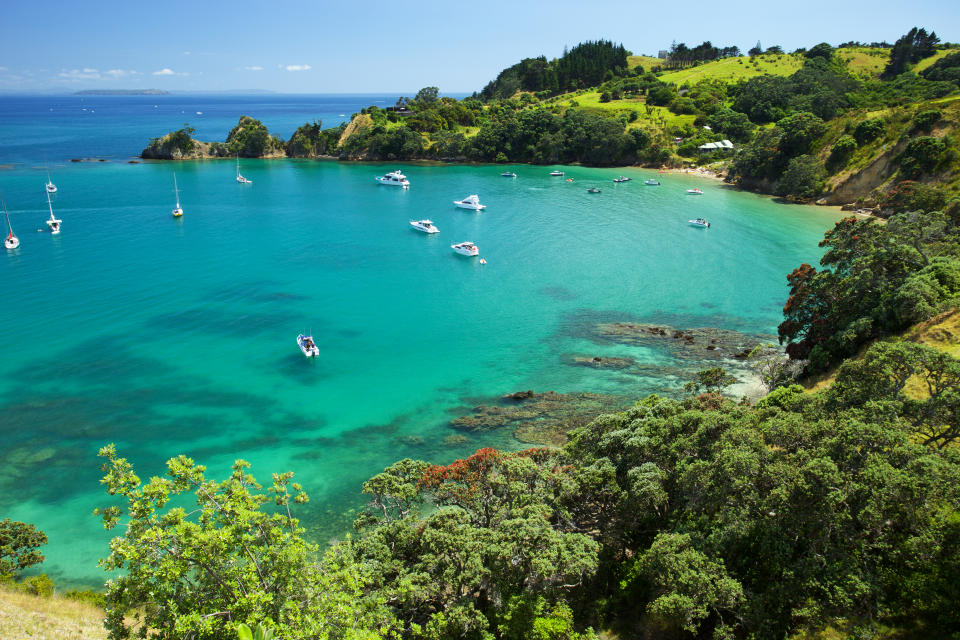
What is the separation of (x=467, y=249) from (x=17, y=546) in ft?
181

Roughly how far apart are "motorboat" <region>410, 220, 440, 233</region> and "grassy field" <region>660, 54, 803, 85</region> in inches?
4895

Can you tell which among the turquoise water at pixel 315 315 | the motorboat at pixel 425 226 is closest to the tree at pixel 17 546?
the turquoise water at pixel 315 315

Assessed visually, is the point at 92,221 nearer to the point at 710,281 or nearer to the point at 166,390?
the point at 166,390

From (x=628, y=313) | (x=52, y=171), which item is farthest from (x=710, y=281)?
(x=52, y=171)

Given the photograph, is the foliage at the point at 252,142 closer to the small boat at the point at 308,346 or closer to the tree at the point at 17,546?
the small boat at the point at 308,346

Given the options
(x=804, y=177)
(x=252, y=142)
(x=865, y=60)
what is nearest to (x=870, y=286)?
(x=804, y=177)

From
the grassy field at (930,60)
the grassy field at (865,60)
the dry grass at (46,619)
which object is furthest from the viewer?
the grassy field at (865,60)

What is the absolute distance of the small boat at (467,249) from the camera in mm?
70144

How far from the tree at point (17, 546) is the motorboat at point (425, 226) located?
63.2 metres

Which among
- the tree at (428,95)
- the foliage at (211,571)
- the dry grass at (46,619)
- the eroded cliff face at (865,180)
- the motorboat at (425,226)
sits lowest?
the dry grass at (46,619)

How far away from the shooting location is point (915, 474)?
14930 mm

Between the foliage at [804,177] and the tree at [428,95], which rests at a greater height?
the tree at [428,95]

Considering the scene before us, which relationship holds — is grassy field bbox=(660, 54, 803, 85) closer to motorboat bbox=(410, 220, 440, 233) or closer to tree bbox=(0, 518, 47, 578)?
motorboat bbox=(410, 220, 440, 233)

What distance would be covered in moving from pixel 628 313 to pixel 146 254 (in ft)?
200
